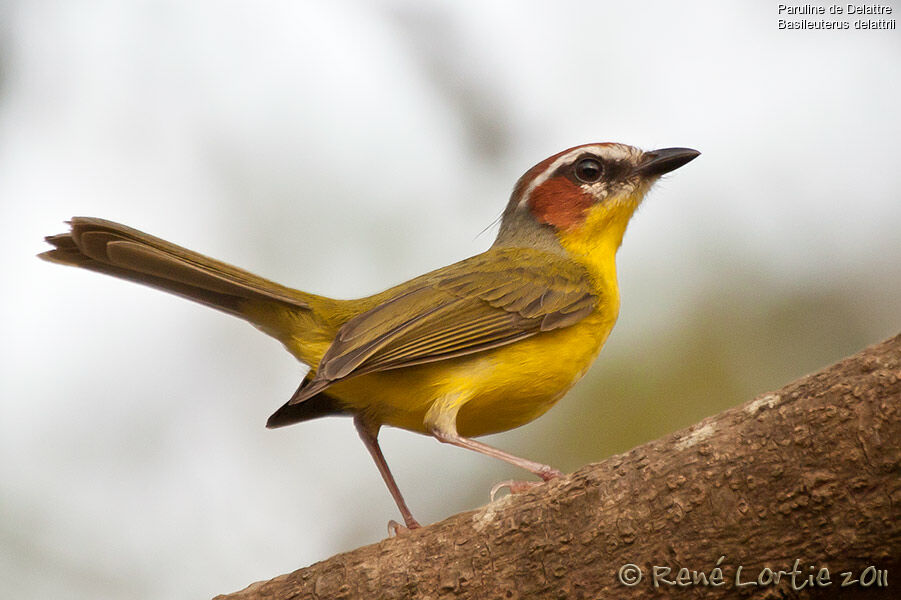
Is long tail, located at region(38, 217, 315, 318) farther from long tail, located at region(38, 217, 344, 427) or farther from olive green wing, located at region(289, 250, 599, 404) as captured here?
olive green wing, located at region(289, 250, 599, 404)

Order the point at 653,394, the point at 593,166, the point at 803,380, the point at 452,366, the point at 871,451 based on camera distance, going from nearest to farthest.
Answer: the point at 871,451 → the point at 803,380 → the point at 452,366 → the point at 593,166 → the point at 653,394

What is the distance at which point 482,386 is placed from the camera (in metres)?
4.28

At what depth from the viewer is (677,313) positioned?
21.2 ft

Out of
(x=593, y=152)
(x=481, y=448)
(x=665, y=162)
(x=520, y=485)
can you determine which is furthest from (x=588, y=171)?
(x=520, y=485)

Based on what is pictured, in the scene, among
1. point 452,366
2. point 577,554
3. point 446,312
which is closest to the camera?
point 577,554

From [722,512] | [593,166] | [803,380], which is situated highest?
[593,166]

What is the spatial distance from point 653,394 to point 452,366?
211cm

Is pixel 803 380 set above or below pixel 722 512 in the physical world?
above

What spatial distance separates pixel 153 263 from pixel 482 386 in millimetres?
1749

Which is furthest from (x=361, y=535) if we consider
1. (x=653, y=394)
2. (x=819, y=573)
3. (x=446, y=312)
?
(x=819, y=573)

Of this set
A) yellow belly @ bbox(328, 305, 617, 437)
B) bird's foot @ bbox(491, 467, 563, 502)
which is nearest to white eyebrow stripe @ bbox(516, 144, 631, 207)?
yellow belly @ bbox(328, 305, 617, 437)

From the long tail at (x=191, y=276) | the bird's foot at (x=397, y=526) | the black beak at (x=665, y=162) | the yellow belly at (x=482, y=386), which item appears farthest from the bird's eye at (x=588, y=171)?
the bird's foot at (x=397, y=526)

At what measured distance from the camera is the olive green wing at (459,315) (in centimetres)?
420

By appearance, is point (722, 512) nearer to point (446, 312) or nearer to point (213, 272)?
point (446, 312)
